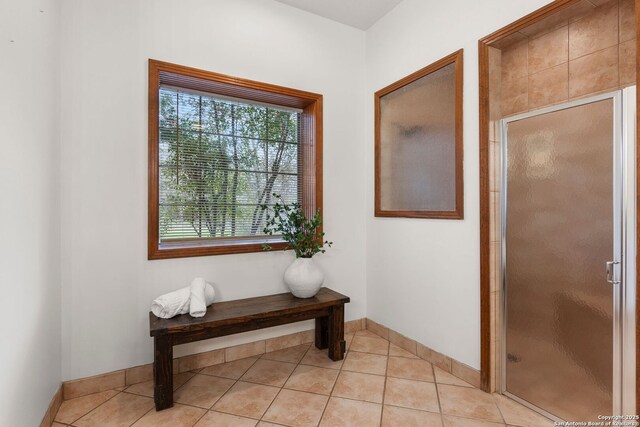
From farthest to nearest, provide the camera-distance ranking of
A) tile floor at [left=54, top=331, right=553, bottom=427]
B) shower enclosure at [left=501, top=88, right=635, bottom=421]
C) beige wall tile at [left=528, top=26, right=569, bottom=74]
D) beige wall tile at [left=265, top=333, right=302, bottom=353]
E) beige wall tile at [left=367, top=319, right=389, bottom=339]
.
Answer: beige wall tile at [left=367, top=319, right=389, bottom=339] < beige wall tile at [left=265, top=333, right=302, bottom=353] < beige wall tile at [left=528, top=26, right=569, bottom=74] < tile floor at [left=54, top=331, right=553, bottom=427] < shower enclosure at [left=501, top=88, right=635, bottom=421]

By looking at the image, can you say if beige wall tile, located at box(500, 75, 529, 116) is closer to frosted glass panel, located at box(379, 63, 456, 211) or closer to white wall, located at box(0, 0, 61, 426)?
frosted glass panel, located at box(379, 63, 456, 211)

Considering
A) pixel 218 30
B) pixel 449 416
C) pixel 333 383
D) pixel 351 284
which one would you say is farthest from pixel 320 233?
pixel 218 30

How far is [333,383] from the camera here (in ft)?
6.86

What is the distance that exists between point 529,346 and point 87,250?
104 inches

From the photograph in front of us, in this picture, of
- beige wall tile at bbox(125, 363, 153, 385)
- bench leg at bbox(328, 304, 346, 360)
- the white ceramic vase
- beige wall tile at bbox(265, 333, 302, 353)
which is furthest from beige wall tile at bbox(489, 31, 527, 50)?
beige wall tile at bbox(125, 363, 153, 385)

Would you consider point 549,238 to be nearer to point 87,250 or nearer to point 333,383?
point 333,383

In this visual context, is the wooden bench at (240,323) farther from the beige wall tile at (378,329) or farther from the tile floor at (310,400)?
the beige wall tile at (378,329)

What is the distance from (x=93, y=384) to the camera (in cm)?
199

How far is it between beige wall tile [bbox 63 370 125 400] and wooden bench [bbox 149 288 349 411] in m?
0.39

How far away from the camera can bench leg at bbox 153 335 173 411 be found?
5.93ft

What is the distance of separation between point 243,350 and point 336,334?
72 cm

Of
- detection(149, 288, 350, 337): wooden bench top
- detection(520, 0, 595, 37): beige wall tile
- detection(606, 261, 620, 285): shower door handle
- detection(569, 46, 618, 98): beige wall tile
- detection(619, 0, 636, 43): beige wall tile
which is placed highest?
detection(619, 0, 636, 43): beige wall tile

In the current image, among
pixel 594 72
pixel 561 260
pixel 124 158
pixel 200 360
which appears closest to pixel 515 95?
pixel 594 72

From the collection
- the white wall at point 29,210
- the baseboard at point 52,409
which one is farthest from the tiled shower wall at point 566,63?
the baseboard at point 52,409
